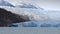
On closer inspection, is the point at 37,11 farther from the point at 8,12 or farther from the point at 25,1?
the point at 8,12

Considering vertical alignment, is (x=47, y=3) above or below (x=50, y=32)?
above

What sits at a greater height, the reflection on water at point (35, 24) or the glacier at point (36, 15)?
the glacier at point (36, 15)

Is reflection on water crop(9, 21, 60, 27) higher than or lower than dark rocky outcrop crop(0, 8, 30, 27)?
lower

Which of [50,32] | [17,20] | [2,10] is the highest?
[2,10]

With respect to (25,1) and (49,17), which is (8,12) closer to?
(25,1)

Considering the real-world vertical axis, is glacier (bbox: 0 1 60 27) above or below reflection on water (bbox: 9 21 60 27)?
above

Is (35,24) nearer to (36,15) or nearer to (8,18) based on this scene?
(36,15)

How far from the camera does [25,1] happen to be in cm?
130

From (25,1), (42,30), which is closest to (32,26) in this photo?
(42,30)

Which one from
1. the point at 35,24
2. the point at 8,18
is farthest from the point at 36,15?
the point at 8,18

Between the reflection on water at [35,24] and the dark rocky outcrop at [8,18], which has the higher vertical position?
the dark rocky outcrop at [8,18]

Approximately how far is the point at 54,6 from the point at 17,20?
38 cm

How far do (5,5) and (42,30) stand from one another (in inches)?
16.7

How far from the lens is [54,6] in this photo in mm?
1298
